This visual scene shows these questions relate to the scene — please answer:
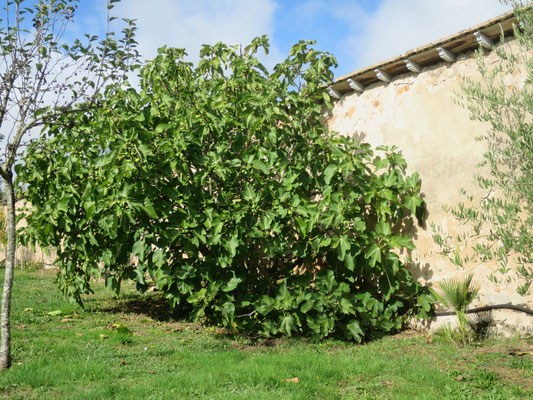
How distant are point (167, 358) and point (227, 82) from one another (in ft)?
11.4

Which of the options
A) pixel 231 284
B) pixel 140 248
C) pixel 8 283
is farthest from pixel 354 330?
pixel 8 283

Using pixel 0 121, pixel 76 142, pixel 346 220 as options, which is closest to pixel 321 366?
pixel 346 220

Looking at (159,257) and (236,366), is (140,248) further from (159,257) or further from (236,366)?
(236,366)

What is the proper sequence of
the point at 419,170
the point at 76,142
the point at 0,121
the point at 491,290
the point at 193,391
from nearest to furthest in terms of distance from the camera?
the point at 193,391, the point at 0,121, the point at 491,290, the point at 419,170, the point at 76,142

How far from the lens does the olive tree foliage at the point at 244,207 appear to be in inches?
225

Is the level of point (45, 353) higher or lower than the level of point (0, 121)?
lower

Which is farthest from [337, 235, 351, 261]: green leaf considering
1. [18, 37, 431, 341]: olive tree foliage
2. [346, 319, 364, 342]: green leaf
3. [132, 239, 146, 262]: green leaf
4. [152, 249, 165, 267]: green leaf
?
[132, 239, 146, 262]: green leaf

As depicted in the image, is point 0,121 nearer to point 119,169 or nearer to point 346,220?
point 119,169

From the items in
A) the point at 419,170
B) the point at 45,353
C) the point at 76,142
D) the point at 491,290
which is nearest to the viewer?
the point at 45,353

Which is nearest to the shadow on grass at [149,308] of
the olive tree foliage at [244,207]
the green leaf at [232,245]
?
the olive tree foliage at [244,207]

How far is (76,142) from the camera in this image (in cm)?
675

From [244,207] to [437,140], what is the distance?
2487 millimetres

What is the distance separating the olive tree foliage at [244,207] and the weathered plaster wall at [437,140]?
246mm

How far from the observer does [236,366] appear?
15.7ft
